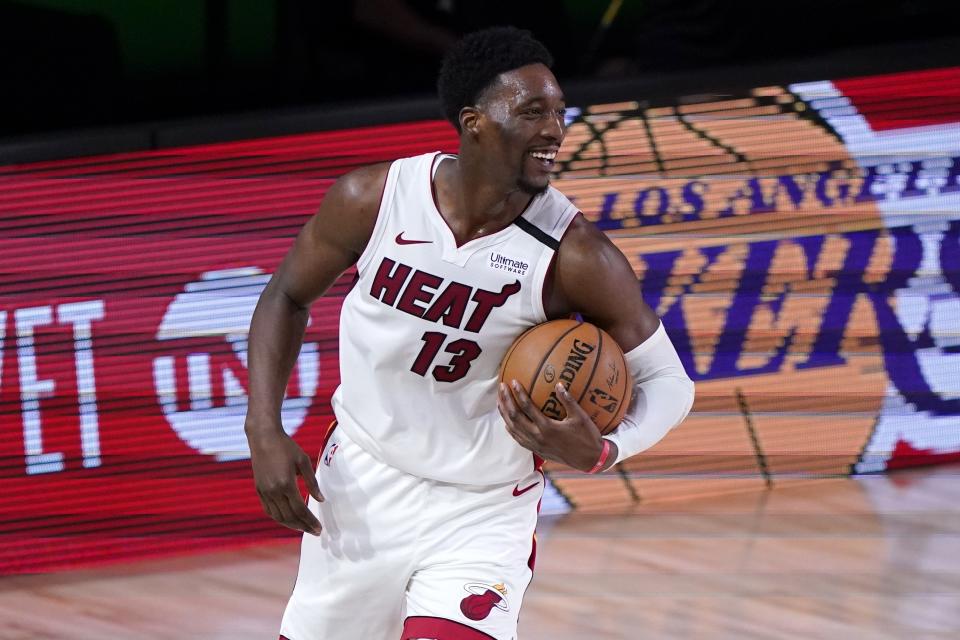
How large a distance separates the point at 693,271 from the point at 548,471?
1.04 m

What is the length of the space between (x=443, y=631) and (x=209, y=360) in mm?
2588

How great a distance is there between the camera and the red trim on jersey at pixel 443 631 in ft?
8.87

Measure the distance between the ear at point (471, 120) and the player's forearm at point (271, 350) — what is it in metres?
0.60

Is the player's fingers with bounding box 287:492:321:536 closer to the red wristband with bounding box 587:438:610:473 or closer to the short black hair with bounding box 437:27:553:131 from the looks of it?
the red wristband with bounding box 587:438:610:473

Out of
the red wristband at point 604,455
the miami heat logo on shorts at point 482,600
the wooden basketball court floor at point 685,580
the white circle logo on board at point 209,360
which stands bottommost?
the wooden basketball court floor at point 685,580

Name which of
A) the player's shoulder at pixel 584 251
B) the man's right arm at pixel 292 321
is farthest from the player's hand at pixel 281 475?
the player's shoulder at pixel 584 251

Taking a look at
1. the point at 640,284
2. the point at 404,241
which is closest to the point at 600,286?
the point at 404,241

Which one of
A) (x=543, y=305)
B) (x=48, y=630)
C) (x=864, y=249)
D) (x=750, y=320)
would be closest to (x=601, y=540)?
(x=750, y=320)

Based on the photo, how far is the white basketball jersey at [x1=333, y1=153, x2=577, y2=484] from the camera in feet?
9.08

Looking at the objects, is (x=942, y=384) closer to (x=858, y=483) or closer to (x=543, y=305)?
(x=858, y=483)

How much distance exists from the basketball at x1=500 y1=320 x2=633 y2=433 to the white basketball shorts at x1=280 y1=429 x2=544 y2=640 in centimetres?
35

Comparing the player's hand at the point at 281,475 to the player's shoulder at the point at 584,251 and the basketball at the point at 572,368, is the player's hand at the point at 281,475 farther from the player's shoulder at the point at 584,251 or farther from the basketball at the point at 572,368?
the player's shoulder at the point at 584,251

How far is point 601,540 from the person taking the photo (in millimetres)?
5176

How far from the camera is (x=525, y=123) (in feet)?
8.85
